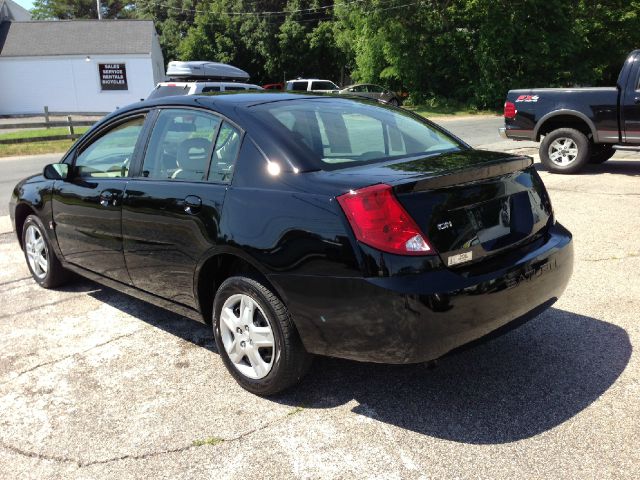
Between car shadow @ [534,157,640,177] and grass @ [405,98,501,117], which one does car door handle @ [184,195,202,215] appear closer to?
car shadow @ [534,157,640,177]

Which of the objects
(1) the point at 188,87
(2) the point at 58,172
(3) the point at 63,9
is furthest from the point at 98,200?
(3) the point at 63,9

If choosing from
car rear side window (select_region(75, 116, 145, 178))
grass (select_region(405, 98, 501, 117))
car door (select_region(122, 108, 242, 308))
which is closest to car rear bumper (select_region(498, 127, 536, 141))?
car rear side window (select_region(75, 116, 145, 178))

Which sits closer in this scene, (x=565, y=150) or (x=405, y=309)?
(x=405, y=309)

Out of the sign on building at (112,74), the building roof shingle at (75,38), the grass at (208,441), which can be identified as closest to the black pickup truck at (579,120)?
the grass at (208,441)

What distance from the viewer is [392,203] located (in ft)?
8.71

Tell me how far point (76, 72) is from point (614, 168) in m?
35.4

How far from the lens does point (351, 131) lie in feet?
12.0

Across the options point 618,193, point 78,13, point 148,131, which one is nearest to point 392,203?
point 148,131

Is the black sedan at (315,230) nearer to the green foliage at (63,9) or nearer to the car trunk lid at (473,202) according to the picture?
the car trunk lid at (473,202)

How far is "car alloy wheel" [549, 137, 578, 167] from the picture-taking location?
10273 mm

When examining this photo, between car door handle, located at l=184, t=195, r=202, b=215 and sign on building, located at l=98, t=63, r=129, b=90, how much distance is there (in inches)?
1489

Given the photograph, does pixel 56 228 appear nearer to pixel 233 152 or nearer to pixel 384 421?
pixel 233 152

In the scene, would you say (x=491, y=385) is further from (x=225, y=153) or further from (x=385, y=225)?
(x=225, y=153)

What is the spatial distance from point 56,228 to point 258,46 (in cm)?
4687
